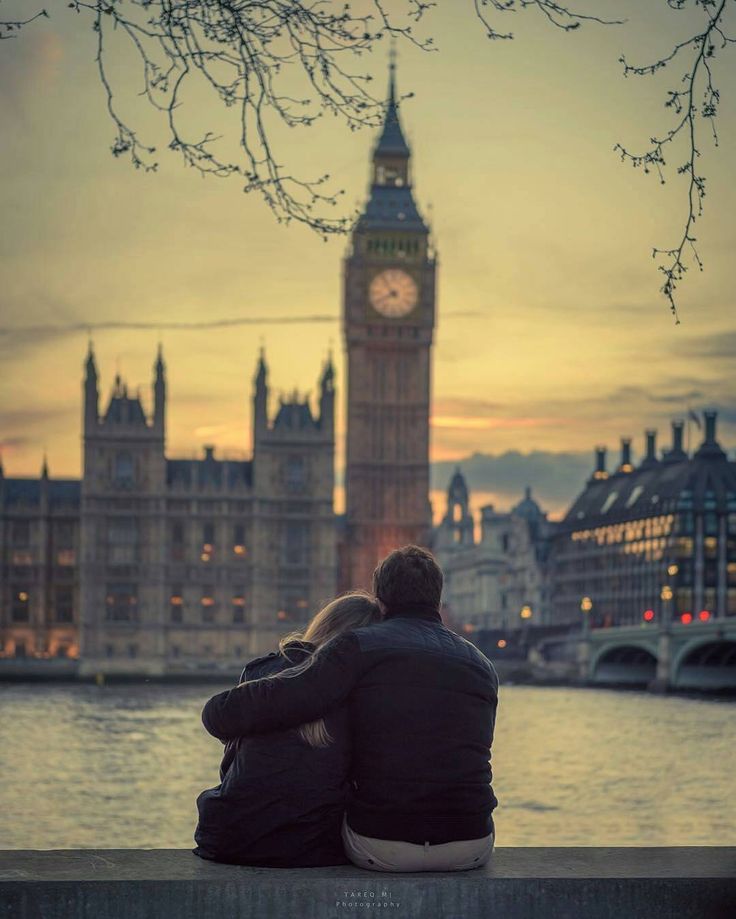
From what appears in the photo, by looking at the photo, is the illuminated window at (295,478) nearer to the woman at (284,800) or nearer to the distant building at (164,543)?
the distant building at (164,543)

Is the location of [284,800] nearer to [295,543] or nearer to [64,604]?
[295,543]

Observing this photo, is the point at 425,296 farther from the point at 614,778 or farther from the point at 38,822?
the point at 38,822

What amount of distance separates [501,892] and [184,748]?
35.2 meters

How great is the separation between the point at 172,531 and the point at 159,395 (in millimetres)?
6657

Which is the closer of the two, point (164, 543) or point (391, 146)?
point (164, 543)

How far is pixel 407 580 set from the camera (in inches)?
187

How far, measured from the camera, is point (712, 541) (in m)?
94.0

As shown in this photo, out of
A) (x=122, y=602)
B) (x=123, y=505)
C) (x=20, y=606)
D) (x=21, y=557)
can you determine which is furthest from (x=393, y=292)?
(x=20, y=606)

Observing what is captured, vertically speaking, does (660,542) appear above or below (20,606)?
above

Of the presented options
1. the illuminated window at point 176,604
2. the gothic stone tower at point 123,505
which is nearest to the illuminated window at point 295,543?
the illuminated window at point 176,604

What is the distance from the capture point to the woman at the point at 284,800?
15.0ft

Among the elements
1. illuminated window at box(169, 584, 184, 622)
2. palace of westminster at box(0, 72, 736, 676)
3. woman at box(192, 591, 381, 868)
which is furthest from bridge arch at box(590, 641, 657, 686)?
woman at box(192, 591, 381, 868)

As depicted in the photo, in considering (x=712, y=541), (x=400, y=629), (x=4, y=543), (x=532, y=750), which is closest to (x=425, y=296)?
(x=712, y=541)

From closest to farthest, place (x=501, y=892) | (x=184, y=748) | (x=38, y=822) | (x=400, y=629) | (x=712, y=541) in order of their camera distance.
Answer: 1. (x=501, y=892)
2. (x=400, y=629)
3. (x=38, y=822)
4. (x=184, y=748)
5. (x=712, y=541)
